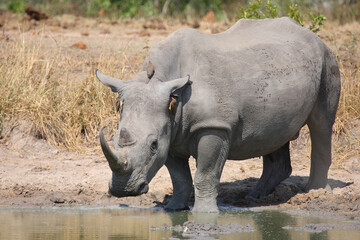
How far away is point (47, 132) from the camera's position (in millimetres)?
9258

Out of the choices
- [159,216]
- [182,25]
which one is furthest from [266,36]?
[182,25]

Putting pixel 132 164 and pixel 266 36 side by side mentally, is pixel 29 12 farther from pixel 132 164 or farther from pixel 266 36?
pixel 132 164

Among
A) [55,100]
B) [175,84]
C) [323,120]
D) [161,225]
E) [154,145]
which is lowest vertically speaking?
[161,225]

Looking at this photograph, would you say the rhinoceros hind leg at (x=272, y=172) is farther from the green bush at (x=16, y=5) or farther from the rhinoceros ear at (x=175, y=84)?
the green bush at (x=16, y=5)

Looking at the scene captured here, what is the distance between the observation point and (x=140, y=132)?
6.03 meters

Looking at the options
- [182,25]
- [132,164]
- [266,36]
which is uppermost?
[182,25]

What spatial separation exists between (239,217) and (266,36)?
1.88 m

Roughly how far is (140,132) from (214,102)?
32.3 inches

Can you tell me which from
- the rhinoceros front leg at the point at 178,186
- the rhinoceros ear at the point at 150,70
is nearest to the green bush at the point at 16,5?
the rhinoceros front leg at the point at 178,186

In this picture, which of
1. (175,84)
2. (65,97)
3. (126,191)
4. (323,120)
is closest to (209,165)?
(175,84)

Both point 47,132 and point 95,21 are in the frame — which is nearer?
point 47,132

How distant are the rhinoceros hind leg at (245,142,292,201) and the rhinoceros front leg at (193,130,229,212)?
94cm

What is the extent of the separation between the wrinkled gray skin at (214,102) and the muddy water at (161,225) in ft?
1.08

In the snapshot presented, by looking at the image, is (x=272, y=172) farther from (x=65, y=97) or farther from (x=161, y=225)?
(x=65, y=97)
